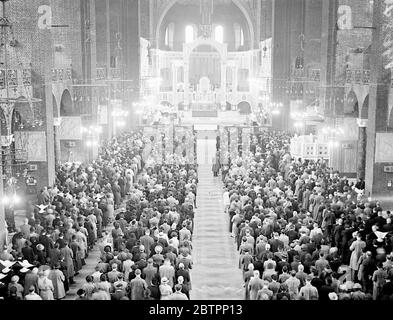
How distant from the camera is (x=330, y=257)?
16.2 meters

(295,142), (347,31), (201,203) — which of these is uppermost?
(347,31)

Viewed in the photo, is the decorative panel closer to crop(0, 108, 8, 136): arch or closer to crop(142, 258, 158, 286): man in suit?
crop(0, 108, 8, 136): arch

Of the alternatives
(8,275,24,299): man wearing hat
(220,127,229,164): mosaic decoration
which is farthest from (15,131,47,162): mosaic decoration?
(8,275,24,299): man wearing hat

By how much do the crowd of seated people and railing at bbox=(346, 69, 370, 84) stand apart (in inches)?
202

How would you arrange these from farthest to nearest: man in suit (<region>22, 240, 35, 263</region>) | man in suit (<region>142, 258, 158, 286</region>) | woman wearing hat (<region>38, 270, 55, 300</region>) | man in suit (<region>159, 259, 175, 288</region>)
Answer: man in suit (<region>22, 240, 35, 263</region>), man in suit (<region>159, 259, 175, 288</region>), man in suit (<region>142, 258, 158, 286</region>), woman wearing hat (<region>38, 270, 55, 300</region>)

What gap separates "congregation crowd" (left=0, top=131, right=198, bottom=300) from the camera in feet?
45.8

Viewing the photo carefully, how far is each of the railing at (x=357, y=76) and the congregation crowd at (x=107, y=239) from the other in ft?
31.7

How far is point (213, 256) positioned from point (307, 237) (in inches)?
179

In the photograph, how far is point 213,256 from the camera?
20.9 m

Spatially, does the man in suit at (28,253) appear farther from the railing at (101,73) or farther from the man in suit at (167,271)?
the railing at (101,73)
